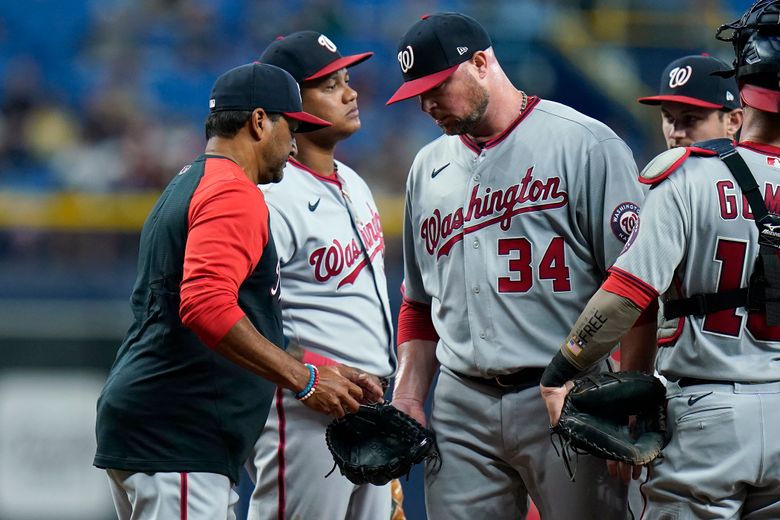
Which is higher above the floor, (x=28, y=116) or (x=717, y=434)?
(x=28, y=116)

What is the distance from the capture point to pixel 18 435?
5.82 m

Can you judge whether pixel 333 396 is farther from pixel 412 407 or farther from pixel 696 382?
pixel 696 382

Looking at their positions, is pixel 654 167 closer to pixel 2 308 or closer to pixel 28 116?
pixel 2 308

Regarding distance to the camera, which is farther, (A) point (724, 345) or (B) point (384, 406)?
(B) point (384, 406)

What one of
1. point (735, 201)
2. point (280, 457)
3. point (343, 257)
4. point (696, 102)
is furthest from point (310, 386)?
point (696, 102)

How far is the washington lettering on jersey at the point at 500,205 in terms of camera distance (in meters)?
3.33

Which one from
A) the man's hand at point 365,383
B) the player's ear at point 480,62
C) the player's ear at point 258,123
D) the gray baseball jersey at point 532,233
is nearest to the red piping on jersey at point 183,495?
the man's hand at point 365,383

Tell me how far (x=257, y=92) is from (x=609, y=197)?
3.65 ft

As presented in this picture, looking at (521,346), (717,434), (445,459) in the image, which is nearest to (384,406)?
(445,459)

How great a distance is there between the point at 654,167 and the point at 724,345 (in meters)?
0.51

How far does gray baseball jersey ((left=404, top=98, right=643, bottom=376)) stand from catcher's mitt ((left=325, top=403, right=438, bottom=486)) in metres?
0.24

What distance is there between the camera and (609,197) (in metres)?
3.25

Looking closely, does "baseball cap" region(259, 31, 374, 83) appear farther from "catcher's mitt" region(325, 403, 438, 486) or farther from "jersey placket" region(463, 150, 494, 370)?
"catcher's mitt" region(325, 403, 438, 486)

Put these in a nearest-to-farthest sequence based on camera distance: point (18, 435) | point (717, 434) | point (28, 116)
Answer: point (717, 434)
point (18, 435)
point (28, 116)
